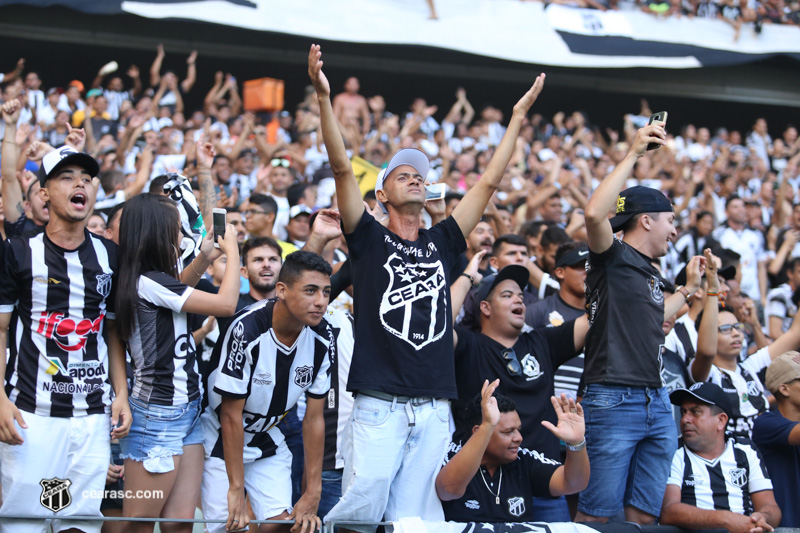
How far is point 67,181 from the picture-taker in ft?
13.1

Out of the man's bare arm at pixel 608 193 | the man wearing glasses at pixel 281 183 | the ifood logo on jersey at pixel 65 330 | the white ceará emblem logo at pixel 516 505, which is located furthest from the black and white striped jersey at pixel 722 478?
the man wearing glasses at pixel 281 183

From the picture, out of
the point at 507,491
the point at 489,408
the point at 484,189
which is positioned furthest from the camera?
the point at 507,491

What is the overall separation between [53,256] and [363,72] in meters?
15.2

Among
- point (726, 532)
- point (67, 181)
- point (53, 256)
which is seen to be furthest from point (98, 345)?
point (726, 532)

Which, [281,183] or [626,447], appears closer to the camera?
[626,447]

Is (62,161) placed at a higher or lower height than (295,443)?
higher

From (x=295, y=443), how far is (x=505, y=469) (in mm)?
1153

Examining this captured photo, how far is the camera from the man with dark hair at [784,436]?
16.7ft

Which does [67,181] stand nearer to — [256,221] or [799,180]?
[256,221]

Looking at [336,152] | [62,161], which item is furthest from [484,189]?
[62,161]

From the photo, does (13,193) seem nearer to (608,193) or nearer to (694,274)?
(608,193)

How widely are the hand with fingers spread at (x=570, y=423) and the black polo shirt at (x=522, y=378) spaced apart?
59 centimetres

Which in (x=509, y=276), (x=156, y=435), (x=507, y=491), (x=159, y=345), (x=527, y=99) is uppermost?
(x=527, y=99)

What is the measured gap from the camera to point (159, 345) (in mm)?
4070
